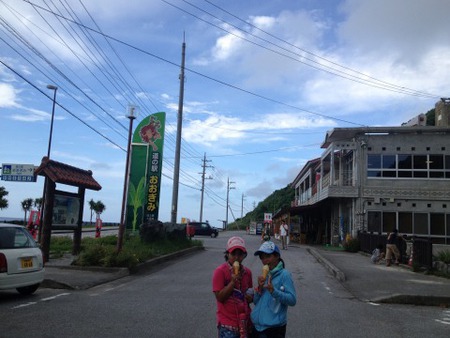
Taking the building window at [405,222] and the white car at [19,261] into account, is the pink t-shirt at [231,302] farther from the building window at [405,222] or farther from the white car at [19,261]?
the building window at [405,222]

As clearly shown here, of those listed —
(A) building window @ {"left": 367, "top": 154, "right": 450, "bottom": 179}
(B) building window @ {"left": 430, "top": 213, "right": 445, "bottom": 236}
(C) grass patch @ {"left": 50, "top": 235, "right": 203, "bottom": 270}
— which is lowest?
(C) grass patch @ {"left": 50, "top": 235, "right": 203, "bottom": 270}

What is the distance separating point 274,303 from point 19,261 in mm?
6506

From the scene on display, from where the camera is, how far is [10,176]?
20.2 metres

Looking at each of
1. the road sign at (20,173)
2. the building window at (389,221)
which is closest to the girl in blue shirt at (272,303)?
the road sign at (20,173)

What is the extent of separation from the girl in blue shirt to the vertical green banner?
1775 centimetres

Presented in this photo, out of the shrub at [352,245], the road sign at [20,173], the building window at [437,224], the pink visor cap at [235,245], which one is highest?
the road sign at [20,173]

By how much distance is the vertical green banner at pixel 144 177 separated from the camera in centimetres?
2130

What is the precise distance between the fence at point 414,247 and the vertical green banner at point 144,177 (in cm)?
1059

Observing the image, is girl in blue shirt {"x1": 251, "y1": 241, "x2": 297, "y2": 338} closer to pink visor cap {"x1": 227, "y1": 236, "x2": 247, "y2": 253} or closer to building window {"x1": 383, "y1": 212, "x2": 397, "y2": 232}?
pink visor cap {"x1": 227, "y1": 236, "x2": 247, "y2": 253}

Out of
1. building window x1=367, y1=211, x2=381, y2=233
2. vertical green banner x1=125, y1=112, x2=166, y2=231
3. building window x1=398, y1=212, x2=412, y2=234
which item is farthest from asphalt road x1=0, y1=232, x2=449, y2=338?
building window x1=398, y1=212, x2=412, y2=234

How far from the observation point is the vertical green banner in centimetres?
2130

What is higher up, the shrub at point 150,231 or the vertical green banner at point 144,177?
the vertical green banner at point 144,177

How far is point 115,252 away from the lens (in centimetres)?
1394

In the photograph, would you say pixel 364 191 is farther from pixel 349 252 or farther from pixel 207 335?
pixel 207 335
